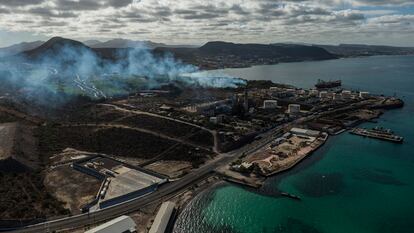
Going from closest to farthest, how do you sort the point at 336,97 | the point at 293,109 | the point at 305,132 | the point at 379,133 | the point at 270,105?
the point at 305,132, the point at 379,133, the point at 293,109, the point at 270,105, the point at 336,97

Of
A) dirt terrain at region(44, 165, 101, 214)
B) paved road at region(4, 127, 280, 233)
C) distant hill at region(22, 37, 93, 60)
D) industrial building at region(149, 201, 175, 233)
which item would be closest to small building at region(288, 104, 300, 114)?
paved road at region(4, 127, 280, 233)

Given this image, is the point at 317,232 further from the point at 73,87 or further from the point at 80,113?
the point at 73,87

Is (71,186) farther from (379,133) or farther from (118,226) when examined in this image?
(379,133)

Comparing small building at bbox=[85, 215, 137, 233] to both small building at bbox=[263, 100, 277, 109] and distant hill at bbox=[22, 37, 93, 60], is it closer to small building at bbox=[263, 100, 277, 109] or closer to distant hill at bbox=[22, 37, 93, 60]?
small building at bbox=[263, 100, 277, 109]

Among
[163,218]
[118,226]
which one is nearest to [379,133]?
[163,218]

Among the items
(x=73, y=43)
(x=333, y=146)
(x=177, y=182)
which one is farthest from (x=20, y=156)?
(x=73, y=43)

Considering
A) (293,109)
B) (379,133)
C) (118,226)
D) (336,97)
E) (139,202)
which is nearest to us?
(118,226)

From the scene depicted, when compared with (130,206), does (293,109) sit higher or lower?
higher

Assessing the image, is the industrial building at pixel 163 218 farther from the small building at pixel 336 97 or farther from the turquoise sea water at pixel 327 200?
the small building at pixel 336 97
